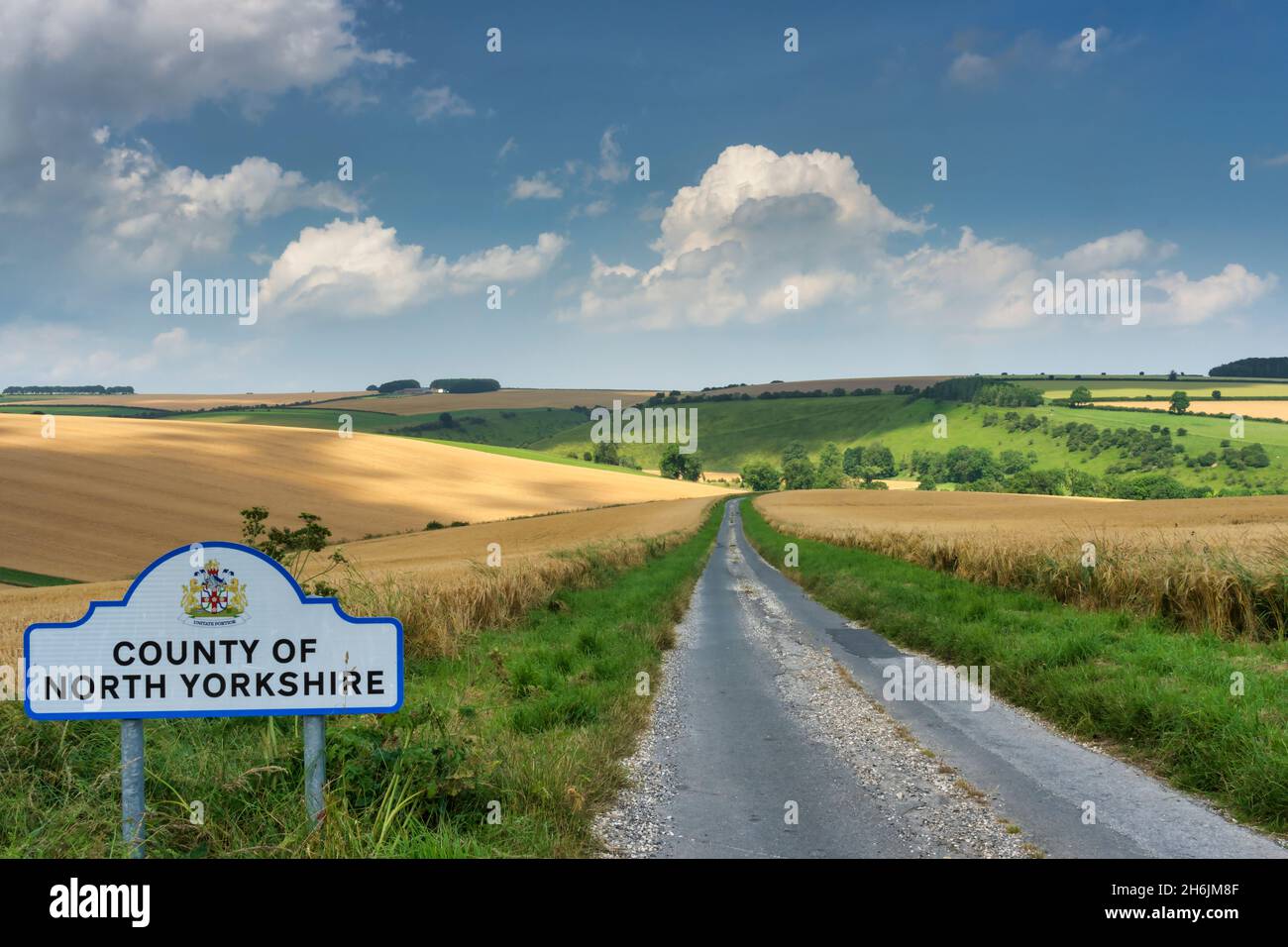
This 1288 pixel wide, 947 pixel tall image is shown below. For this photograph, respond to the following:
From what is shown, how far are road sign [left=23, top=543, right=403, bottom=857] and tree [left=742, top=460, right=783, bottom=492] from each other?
166m

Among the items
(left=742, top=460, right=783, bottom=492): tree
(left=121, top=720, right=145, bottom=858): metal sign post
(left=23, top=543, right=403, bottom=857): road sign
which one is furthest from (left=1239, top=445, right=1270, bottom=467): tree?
(left=121, top=720, right=145, bottom=858): metal sign post

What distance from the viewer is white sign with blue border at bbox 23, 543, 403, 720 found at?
473 cm

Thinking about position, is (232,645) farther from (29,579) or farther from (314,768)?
(29,579)

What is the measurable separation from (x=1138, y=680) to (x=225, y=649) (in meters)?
9.59

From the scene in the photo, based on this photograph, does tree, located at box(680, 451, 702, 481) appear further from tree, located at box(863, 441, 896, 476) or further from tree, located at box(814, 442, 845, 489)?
tree, located at box(863, 441, 896, 476)

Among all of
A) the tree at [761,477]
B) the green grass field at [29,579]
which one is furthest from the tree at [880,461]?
the green grass field at [29,579]

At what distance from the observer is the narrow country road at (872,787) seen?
5.77m

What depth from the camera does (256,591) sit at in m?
4.82

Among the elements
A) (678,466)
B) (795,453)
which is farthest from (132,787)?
(795,453)

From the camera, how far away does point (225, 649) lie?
481cm

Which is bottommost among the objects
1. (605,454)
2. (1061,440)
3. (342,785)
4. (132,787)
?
(342,785)

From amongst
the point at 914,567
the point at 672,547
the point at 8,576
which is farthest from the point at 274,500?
the point at 914,567

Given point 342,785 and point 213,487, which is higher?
point 342,785

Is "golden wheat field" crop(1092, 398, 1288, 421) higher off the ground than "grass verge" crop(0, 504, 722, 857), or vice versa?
"golden wheat field" crop(1092, 398, 1288, 421)
